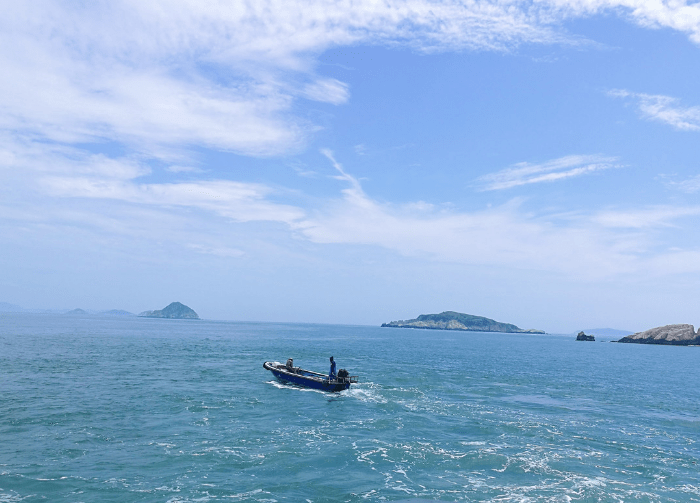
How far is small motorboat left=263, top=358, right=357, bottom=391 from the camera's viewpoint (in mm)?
49938

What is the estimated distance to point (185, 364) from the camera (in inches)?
2749

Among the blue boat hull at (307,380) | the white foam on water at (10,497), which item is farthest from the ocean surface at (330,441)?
the blue boat hull at (307,380)

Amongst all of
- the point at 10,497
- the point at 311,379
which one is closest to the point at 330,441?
the point at 10,497

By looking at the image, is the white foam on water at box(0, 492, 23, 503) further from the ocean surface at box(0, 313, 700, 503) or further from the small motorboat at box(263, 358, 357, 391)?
the small motorboat at box(263, 358, 357, 391)

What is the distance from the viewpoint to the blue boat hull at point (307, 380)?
49.9 metres

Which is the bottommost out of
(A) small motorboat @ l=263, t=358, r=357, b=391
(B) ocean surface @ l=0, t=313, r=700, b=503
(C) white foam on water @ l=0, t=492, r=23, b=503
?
(C) white foam on water @ l=0, t=492, r=23, b=503

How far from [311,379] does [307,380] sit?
0.73 metres

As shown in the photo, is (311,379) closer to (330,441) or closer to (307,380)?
(307,380)

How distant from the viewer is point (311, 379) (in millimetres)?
52000

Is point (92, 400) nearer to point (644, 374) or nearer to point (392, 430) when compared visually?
point (392, 430)

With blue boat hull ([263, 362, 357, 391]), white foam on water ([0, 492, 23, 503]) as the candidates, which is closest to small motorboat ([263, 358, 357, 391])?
blue boat hull ([263, 362, 357, 391])

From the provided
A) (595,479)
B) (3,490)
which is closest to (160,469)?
(3,490)

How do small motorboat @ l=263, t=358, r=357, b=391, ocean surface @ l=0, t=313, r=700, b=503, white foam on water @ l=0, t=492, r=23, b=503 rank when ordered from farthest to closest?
small motorboat @ l=263, t=358, r=357, b=391 → ocean surface @ l=0, t=313, r=700, b=503 → white foam on water @ l=0, t=492, r=23, b=503

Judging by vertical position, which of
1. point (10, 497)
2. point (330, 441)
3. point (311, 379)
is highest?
point (311, 379)
